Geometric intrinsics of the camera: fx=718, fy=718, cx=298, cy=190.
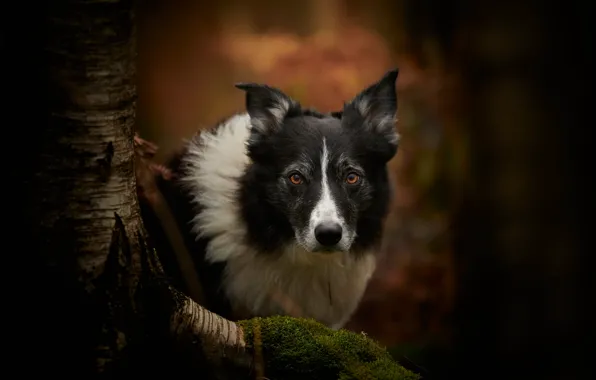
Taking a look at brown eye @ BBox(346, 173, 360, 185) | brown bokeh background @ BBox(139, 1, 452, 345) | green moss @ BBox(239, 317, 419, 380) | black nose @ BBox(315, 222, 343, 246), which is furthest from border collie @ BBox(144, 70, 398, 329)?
brown bokeh background @ BBox(139, 1, 452, 345)

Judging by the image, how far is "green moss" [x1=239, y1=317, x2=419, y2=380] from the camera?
3.07m

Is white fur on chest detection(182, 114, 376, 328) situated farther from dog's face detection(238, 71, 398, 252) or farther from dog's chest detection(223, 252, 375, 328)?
dog's face detection(238, 71, 398, 252)

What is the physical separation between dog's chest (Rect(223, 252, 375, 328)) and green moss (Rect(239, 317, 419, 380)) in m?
1.10

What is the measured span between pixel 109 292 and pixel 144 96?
584 cm

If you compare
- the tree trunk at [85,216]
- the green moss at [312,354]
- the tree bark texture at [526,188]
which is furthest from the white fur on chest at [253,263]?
the tree bark texture at [526,188]

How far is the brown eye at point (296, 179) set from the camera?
400cm

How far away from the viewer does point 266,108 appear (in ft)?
14.0

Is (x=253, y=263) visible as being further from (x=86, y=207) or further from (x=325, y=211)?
(x=86, y=207)

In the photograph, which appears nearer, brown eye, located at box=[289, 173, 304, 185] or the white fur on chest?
brown eye, located at box=[289, 173, 304, 185]

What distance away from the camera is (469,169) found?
1664mm

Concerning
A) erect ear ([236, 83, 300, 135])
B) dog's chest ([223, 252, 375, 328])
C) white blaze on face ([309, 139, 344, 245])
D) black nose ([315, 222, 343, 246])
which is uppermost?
erect ear ([236, 83, 300, 135])

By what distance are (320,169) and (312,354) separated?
119 centimetres

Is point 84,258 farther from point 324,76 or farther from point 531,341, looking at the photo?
point 324,76

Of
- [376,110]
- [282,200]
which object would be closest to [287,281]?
[282,200]
